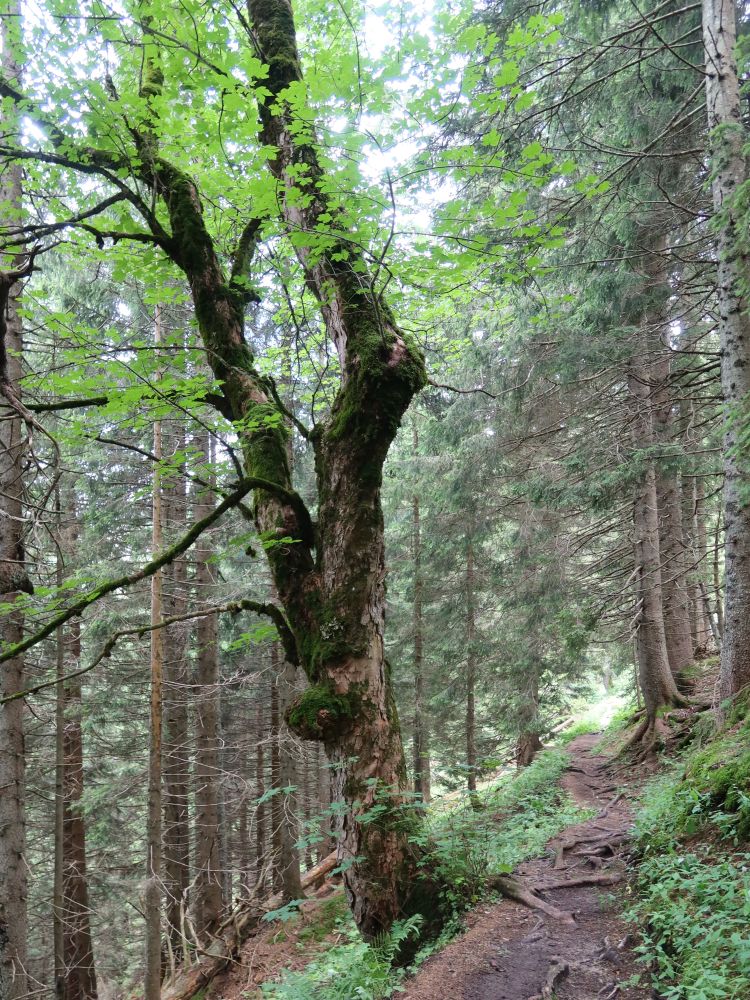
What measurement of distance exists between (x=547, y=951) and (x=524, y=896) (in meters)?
0.77

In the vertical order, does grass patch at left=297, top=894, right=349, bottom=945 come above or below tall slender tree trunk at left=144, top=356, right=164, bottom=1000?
below

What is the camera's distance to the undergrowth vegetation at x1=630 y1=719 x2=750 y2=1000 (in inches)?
111

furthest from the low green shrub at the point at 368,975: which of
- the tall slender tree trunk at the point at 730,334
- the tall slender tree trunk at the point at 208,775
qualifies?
the tall slender tree trunk at the point at 208,775

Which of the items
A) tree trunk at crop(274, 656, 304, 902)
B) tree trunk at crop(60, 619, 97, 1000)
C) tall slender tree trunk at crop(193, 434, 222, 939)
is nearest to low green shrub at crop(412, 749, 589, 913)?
tree trunk at crop(274, 656, 304, 902)

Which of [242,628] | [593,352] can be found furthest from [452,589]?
[593,352]

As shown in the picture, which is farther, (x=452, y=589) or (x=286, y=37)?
(x=452, y=589)

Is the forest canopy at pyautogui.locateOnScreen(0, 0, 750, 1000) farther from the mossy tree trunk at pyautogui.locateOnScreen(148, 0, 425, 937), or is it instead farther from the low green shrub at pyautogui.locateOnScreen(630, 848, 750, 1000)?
the low green shrub at pyautogui.locateOnScreen(630, 848, 750, 1000)

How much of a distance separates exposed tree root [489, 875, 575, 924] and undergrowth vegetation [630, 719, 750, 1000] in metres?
0.60

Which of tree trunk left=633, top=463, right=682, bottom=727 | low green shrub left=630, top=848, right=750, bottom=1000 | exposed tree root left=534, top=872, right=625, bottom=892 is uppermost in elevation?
tree trunk left=633, top=463, right=682, bottom=727

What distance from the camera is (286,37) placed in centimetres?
434

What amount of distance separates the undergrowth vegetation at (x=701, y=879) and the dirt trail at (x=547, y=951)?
0.26m

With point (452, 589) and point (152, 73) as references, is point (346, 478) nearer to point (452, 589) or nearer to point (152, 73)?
point (152, 73)

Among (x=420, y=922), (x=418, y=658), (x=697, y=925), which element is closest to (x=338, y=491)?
(x=420, y=922)

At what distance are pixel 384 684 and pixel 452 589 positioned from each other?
10185 mm
